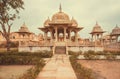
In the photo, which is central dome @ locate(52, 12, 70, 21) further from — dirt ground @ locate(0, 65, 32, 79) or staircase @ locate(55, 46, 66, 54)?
dirt ground @ locate(0, 65, 32, 79)

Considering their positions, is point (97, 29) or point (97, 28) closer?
point (97, 29)

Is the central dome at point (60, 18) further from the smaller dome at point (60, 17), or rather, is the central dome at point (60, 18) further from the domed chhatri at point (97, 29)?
the domed chhatri at point (97, 29)

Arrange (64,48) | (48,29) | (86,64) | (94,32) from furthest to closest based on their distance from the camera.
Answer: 1. (94,32)
2. (48,29)
3. (64,48)
4. (86,64)

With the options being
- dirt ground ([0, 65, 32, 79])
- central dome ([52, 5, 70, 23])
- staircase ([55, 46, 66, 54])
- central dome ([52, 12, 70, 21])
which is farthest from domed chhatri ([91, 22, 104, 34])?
dirt ground ([0, 65, 32, 79])

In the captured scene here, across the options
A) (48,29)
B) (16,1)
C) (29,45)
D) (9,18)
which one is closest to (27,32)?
(48,29)

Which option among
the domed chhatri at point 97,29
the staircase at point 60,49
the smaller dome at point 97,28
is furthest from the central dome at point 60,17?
the smaller dome at point 97,28

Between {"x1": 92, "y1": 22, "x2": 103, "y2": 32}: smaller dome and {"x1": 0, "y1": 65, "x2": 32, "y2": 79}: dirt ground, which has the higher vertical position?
{"x1": 92, "y1": 22, "x2": 103, "y2": 32}: smaller dome

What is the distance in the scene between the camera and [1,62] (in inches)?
777

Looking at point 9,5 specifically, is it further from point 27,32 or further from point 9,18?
point 27,32

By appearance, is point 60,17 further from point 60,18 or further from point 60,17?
point 60,18

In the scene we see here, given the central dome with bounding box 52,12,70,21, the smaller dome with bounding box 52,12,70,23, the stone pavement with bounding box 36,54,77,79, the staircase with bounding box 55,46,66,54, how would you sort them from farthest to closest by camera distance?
the central dome with bounding box 52,12,70,21, the smaller dome with bounding box 52,12,70,23, the staircase with bounding box 55,46,66,54, the stone pavement with bounding box 36,54,77,79

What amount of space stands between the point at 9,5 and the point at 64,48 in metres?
12.7

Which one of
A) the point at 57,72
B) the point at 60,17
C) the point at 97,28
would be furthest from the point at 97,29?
the point at 57,72

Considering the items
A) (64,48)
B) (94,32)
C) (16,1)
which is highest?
(16,1)
